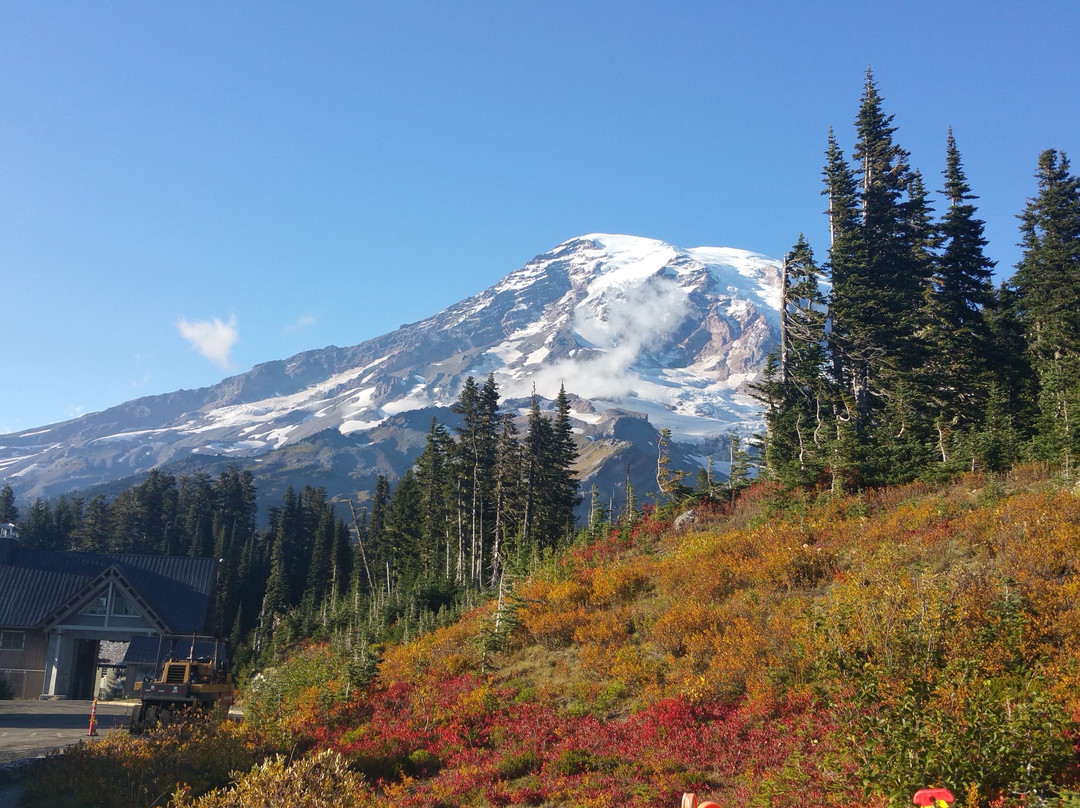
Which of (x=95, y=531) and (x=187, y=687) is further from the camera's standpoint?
(x=95, y=531)

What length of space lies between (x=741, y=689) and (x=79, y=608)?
4688 cm

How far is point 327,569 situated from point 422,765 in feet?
241

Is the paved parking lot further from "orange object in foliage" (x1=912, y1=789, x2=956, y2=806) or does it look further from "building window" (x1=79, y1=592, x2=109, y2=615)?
"orange object in foliage" (x1=912, y1=789, x2=956, y2=806)

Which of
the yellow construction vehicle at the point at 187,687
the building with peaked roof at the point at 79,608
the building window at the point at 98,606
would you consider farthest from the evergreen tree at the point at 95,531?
the yellow construction vehicle at the point at 187,687

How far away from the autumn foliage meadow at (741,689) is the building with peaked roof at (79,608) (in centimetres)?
3095

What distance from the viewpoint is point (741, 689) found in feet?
43.8

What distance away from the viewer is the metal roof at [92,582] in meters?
46.5

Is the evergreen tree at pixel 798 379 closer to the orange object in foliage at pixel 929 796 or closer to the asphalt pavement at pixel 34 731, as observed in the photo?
the orange object in foliage at pixel 929 796

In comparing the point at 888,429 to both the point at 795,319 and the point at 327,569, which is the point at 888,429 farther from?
the point at 327,569

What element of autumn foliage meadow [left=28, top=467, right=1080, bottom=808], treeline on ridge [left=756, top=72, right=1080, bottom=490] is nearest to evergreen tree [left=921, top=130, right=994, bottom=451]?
treeline on ridge [left=756, top=72, right=1080, bottom=490]

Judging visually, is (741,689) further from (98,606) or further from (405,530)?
(405,530)

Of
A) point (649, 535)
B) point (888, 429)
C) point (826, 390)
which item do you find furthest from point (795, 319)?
point (649, 535)

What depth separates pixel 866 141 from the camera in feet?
127

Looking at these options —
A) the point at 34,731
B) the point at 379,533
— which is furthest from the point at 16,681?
the point at 379,533
